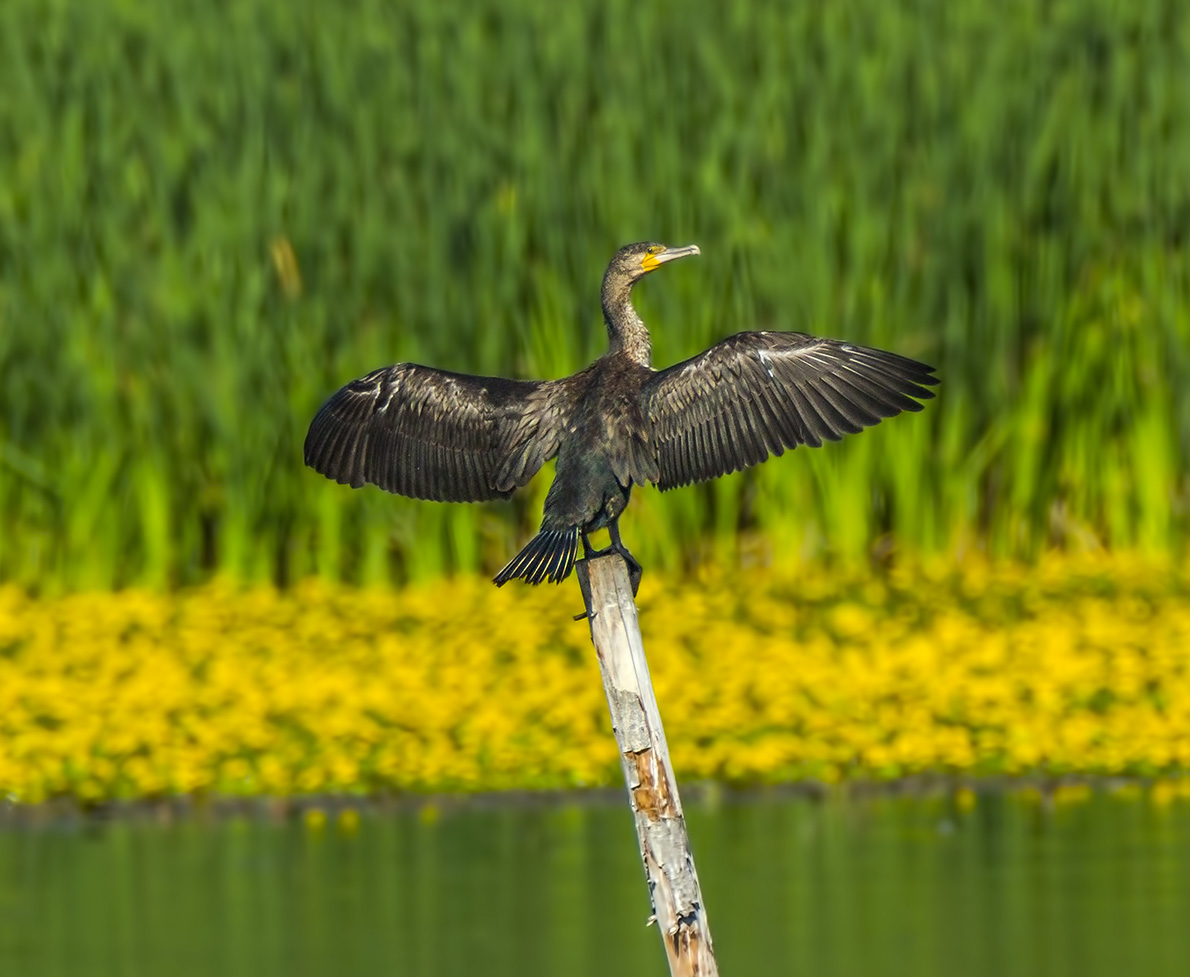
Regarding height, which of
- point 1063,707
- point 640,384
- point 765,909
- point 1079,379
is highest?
point 1079,379

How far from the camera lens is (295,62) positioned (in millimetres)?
10312

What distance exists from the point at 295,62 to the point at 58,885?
4.21 m

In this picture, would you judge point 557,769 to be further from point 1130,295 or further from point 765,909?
point 1130,295

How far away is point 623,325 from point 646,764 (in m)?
0.99

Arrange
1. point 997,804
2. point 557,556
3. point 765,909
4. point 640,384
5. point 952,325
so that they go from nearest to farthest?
point 557,556 → point 640,384 → point 765,909 → point 997,804 → point 952,325

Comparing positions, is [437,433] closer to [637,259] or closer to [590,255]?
[637,259]

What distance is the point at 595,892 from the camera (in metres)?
7.37

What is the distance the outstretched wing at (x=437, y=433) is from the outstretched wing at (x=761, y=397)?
26 centimetres

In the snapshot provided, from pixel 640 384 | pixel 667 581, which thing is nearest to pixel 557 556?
pixel 640 384

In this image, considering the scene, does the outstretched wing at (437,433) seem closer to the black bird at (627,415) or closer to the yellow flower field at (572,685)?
the black bird at (627,415)

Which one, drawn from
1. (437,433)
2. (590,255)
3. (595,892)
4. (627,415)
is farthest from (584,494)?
(590,255)

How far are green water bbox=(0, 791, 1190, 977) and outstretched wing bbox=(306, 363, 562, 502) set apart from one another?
1.70 metres

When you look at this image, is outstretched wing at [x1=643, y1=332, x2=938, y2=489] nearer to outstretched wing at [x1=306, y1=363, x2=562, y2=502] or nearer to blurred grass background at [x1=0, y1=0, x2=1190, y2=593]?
outstretched wing at [x1=306, y1=363, x2=562, y2=502]

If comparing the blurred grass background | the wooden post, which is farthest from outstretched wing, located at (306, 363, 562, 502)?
the blurred grass background
